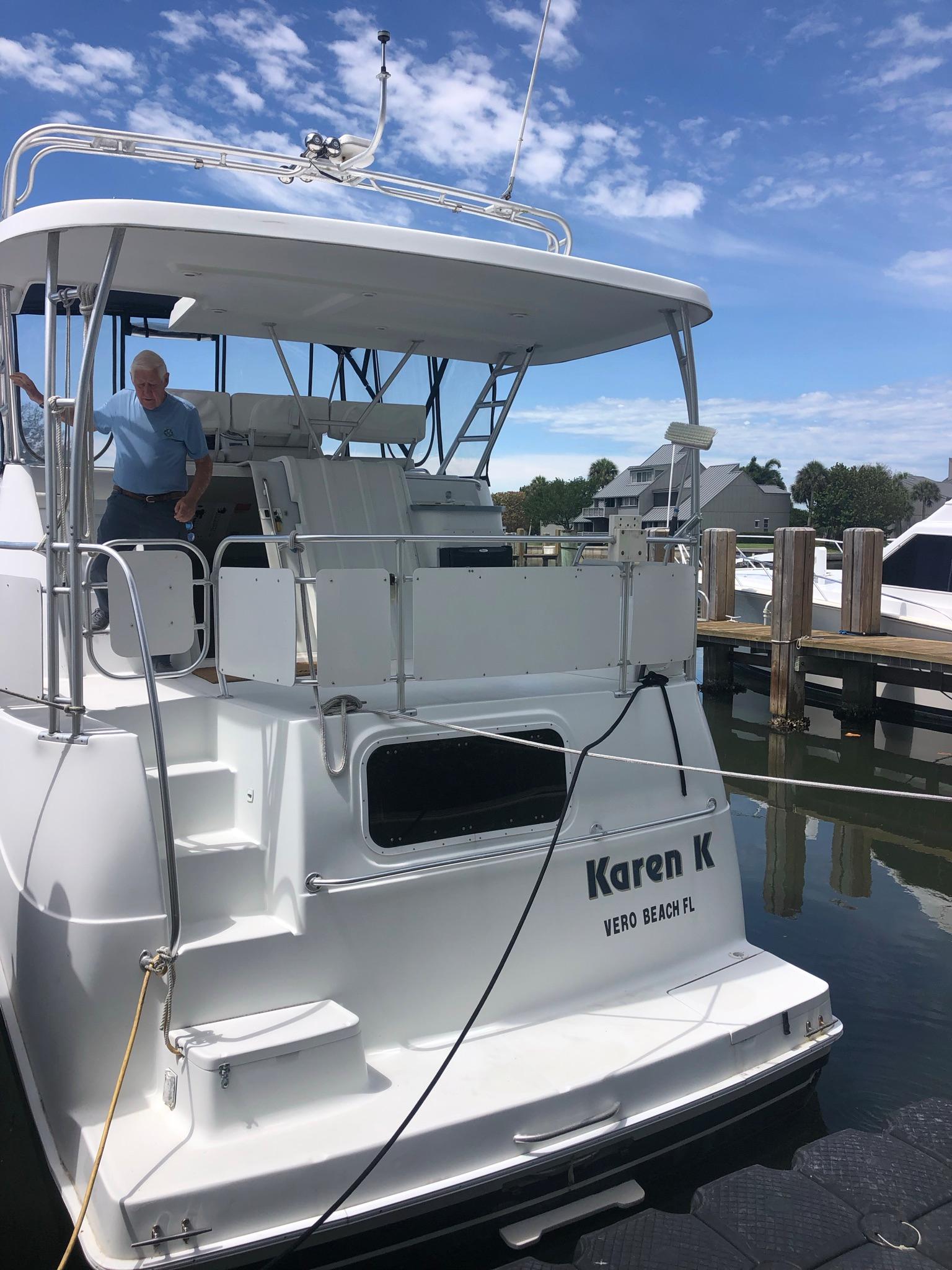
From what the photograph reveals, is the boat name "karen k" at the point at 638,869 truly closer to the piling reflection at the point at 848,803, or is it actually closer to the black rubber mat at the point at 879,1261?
the black rubber mat at the point at 879,1261

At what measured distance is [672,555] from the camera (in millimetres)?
5062

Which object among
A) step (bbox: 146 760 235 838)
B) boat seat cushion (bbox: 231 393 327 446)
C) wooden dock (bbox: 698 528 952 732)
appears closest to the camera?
step (bbox: 146 760 235 838)

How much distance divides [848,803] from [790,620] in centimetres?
381

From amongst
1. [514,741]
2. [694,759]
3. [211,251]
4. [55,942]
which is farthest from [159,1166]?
[211,251]

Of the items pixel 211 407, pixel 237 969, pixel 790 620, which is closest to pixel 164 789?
pixel 237 969

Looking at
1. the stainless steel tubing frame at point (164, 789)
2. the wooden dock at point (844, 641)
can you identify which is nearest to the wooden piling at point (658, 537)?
the stainless steel tubing frame at point (164, 789)

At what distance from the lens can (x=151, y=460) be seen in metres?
4.35

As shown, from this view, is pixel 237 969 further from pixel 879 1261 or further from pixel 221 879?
pixel 879 1261

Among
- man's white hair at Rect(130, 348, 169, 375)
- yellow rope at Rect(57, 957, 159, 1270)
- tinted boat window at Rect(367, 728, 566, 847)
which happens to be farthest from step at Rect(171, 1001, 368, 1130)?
man's white hair at Rect(130, 348, 169, 375)

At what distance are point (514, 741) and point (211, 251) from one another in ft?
7.28

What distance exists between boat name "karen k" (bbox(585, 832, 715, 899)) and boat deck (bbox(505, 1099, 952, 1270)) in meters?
1.10

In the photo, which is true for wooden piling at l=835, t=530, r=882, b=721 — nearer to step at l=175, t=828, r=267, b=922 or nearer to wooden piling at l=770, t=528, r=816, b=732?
wooden piling at l=770, t=528, r=816, b=732

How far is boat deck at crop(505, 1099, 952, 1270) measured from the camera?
2.54 m

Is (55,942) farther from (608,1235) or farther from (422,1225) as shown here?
(608,1235)
